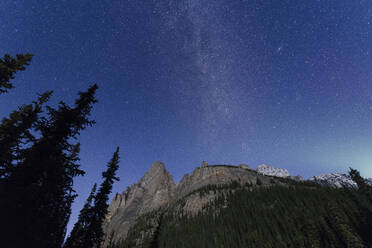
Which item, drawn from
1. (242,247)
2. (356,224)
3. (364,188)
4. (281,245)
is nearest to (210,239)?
(242,247)

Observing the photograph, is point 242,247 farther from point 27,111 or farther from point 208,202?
point 27,111

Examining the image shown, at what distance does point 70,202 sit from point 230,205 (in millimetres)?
112553

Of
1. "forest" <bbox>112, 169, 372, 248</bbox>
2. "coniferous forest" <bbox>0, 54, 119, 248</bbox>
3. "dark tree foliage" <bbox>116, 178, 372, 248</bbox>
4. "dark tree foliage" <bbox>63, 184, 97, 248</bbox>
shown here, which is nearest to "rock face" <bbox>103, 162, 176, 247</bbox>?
"dark tree foliage" <bbox>116, 178, 372, 248</bbox>

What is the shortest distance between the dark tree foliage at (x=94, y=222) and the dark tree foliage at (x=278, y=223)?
38508 mm

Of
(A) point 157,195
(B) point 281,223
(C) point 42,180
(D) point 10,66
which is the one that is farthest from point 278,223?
(A) point 157,195

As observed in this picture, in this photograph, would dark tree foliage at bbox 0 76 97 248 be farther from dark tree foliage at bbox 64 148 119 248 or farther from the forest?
the forest

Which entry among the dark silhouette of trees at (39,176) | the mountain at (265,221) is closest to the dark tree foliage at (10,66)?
the dark silhouette of trees at (39,176)

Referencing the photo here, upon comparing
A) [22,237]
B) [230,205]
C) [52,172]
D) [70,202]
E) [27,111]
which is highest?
[230,205]

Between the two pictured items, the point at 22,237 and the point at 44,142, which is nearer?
the point at 22,237

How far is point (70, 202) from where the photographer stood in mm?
10648

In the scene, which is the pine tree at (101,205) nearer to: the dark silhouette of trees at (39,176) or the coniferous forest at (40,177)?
the coniferous forest at (40,177)

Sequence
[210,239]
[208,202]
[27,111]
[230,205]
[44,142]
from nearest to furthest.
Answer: [44,142] < [27,111] < [210,239] < [230,205] < [208,202]

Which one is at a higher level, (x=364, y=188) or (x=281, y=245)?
(x=364, y=188)

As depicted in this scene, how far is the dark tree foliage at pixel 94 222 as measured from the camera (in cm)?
1391
